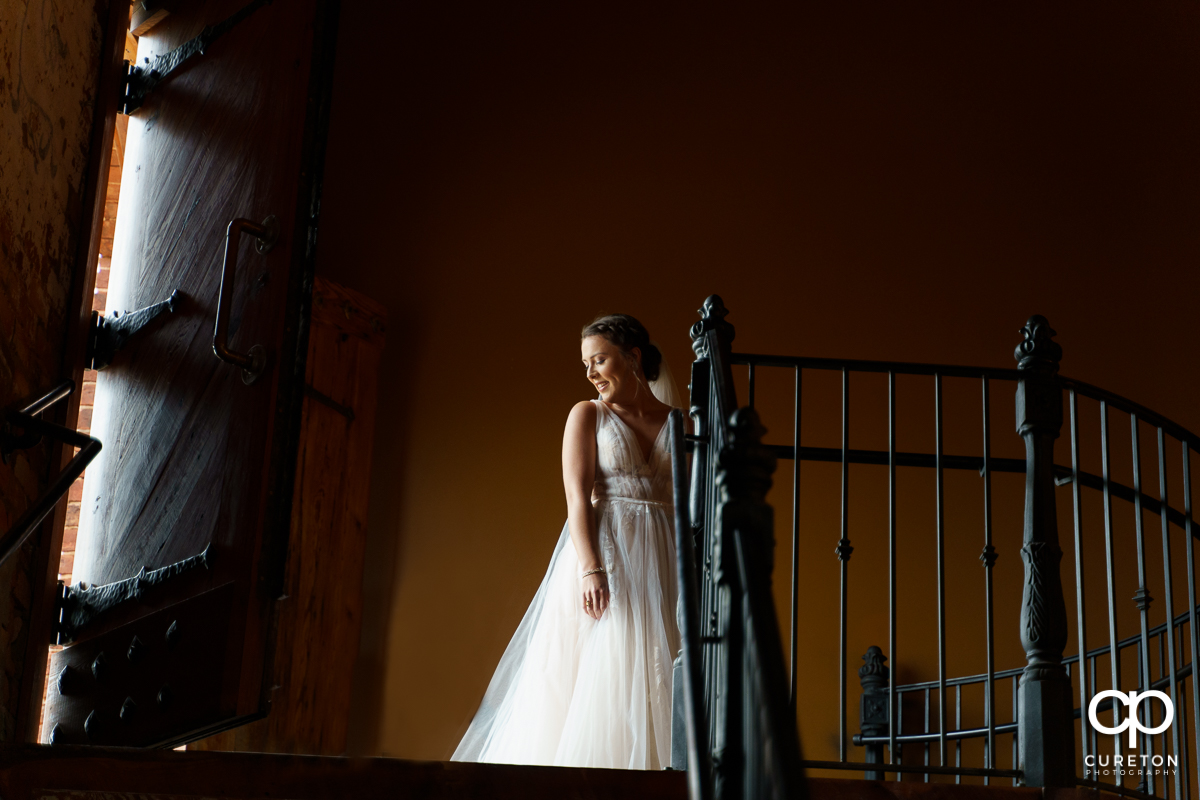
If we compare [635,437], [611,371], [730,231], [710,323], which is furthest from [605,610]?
[730,231]

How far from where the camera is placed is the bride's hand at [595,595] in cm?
362

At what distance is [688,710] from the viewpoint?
1.76 m

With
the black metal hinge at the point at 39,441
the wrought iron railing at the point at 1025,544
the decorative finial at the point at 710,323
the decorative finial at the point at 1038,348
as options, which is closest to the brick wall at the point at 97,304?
the black metal hinge at the point at 39,441

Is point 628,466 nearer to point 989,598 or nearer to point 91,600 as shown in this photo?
point 989,598

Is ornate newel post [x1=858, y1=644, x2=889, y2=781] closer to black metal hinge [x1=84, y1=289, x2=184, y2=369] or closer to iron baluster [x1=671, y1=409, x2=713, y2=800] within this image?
iron baluster [x1=671, y1=409, x2=713, y2=800]

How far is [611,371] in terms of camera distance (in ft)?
13.2

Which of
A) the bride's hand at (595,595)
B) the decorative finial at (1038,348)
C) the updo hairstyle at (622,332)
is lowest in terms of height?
the bride's hand at (595,595)

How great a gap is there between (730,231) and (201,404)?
347 cm

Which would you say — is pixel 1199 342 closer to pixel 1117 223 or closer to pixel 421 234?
pixel 1117 223

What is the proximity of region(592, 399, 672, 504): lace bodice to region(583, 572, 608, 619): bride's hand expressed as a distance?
290 millimetres

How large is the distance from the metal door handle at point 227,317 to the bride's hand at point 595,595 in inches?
48.7

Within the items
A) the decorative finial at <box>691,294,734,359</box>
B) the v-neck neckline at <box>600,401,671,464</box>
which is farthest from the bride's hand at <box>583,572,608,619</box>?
the decorative finial at <box>691,294,734,359</box>

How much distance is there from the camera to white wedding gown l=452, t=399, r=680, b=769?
11.0 ft

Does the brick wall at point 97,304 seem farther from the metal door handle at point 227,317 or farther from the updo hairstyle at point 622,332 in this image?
the updo hairstyle at point 622,332
